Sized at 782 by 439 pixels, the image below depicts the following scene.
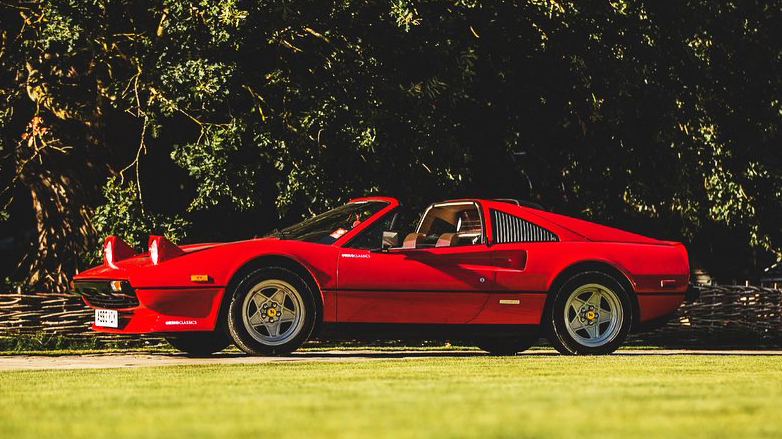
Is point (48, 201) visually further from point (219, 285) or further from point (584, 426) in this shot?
point (584, 426)

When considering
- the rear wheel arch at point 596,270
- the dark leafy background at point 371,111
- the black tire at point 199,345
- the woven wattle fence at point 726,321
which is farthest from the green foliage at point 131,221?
the woven wattle fence at point 726,321

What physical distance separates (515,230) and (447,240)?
2.15ft

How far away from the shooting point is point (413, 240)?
1107 centimetres

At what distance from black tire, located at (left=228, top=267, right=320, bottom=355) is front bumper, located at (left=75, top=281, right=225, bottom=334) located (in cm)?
15

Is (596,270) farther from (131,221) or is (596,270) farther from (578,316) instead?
(131,221)

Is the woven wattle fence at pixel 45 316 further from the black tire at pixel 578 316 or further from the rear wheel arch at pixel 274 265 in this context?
the black tire at pixel 578 316

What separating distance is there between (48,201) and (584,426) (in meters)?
13.8

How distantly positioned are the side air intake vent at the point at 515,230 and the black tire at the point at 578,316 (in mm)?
485

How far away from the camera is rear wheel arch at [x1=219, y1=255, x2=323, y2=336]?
1040cm

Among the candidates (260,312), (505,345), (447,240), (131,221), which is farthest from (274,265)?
(131,221)

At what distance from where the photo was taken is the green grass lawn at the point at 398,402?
4.78 metres

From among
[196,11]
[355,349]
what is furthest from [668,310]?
[196,11]

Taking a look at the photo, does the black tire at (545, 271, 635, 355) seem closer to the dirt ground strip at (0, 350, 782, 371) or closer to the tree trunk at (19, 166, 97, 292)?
the dirt ground strip at (0, 350, 782, 371)

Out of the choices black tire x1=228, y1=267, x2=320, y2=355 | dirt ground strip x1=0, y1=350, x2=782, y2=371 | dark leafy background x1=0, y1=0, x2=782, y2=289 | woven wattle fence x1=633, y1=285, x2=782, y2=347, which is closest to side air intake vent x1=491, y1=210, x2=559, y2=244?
dirt ground strip x1=0, y1=350, x2=782, y2=371
